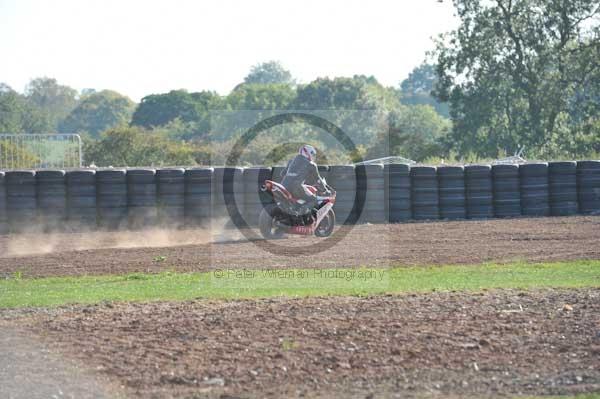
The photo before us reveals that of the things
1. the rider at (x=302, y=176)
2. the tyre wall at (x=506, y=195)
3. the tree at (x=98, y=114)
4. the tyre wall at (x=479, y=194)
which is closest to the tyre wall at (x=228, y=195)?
the rider at (x=302, y=176)

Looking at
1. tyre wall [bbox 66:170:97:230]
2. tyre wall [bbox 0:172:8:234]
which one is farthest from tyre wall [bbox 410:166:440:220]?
tyre wall [bbox 0:172:8:234]

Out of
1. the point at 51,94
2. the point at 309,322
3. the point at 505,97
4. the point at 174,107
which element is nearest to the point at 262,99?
the point at 174,107

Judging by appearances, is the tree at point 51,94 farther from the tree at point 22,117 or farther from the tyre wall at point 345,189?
the tyre wall at point 345,189

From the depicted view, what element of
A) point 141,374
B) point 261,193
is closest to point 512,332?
point 141,374

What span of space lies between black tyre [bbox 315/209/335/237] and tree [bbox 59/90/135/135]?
108785 mm

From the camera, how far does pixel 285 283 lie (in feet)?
46.6

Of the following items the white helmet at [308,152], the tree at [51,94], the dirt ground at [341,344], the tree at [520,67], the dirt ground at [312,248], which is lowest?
the dirt ground at [341,344]

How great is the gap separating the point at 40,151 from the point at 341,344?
23.8 metres

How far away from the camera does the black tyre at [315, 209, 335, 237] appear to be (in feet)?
65.5

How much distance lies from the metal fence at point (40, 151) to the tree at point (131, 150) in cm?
1171

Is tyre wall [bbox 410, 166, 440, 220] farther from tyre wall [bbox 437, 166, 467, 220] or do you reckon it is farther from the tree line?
the tree line

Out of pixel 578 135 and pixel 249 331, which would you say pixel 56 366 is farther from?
pixel 578 135

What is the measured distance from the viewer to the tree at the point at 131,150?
43.7 meters

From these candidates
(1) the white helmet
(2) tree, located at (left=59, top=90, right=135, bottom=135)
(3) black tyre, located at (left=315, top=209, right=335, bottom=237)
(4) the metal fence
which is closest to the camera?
(1) the white helmet
